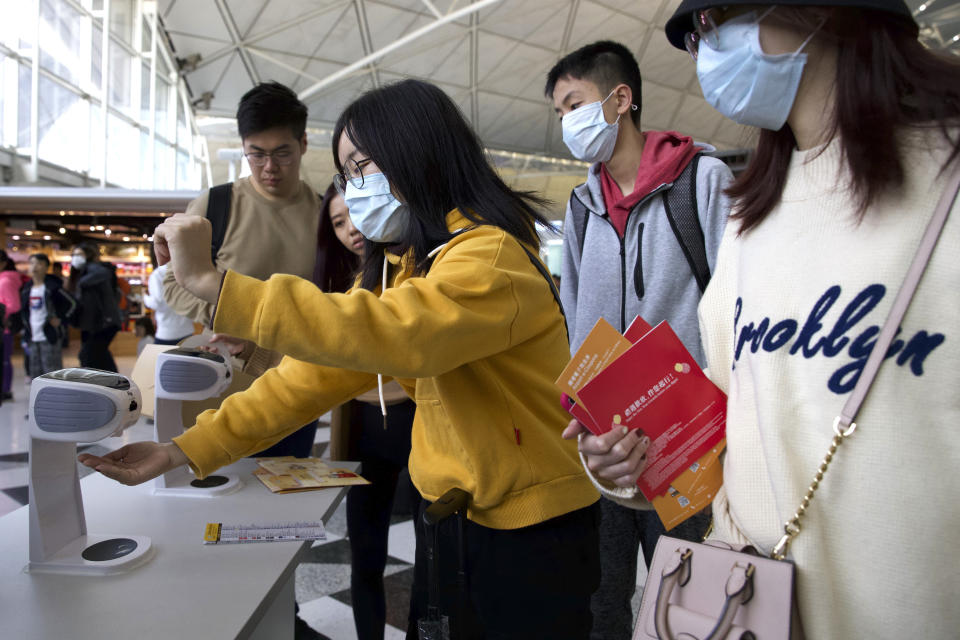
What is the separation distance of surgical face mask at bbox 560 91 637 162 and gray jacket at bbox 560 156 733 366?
0.47 ft

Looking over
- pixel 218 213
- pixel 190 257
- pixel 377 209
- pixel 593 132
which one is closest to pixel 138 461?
pixel 190 257

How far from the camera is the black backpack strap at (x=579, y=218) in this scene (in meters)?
1.88

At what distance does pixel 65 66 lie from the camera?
9.05 m

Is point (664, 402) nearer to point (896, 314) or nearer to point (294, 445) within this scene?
point (896, 314)

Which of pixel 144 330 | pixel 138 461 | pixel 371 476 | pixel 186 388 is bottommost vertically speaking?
pixel 144 330

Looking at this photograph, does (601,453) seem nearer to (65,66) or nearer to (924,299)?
(924,299)

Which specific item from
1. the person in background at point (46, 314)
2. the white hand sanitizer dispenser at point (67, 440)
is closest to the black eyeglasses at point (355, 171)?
the white hand sanitizer dispenser at point (67, 440)

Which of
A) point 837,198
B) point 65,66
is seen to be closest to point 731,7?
point 837,198

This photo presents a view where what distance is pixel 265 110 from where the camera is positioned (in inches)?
85.0

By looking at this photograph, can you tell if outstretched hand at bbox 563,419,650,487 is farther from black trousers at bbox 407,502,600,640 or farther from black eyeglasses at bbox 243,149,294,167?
black eyeglasses at bbox 243,149,294,167

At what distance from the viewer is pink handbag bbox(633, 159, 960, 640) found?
25.4 inches

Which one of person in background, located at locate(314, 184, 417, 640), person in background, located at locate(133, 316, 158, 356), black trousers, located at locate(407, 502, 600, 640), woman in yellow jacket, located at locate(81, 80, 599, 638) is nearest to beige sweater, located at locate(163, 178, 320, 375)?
person in background, located at locate(314, 184, 417, 640)

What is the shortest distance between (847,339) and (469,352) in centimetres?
50

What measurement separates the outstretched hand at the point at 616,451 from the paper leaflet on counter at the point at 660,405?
12mm
